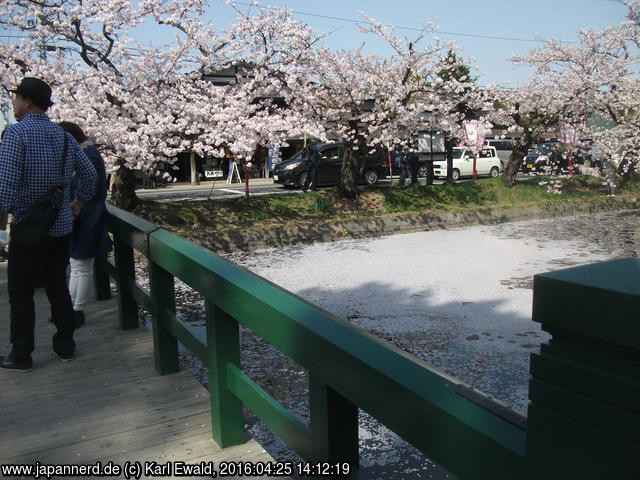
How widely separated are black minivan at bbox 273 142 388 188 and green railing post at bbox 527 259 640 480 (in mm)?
20213

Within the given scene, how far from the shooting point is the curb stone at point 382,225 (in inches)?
404

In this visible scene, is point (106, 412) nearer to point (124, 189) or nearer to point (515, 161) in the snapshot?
point (124, 189)

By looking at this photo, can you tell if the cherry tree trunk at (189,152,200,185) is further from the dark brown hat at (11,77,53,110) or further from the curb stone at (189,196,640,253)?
the dark brown hat at (11,77,53,110)

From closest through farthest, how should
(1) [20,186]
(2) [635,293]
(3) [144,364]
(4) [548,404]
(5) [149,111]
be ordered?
(2) [635,293]
(4) [548,404]
(1) [20,186]
(3) [144,364]
(5) [149,111]

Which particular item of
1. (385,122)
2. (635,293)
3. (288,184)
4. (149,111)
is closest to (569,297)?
(635,293)

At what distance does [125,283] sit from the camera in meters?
3.93

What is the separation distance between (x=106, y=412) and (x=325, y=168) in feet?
63.3

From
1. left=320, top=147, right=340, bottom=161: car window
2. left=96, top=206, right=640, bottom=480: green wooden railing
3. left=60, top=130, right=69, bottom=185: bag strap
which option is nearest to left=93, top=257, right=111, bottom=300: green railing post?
left=60, top=130, right=69, bottom=185: bag strap

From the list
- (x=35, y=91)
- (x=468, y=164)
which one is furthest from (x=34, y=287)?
(x=468, y=164)

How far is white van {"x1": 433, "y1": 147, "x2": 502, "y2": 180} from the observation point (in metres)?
27.9

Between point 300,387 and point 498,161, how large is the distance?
2738cm

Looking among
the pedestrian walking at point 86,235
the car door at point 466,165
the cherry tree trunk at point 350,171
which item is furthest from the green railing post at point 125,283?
the car door at point 466,165

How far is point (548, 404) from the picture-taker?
3.11 feet

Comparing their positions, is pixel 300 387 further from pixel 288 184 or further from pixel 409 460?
pixel 288 184
